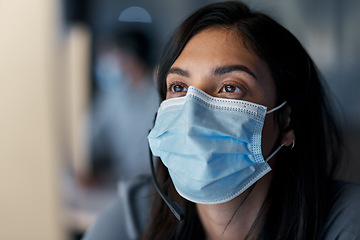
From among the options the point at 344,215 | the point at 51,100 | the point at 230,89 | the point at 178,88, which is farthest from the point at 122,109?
the point at 344,215

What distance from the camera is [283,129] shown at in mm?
1100

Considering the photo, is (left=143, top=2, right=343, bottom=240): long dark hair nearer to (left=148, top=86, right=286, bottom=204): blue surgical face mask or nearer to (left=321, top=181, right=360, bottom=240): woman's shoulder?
(left=321, top=181, right=360, bottom=240): woman's shoulder

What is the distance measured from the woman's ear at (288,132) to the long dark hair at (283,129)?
0.01 m

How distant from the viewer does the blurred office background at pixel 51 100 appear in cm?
284

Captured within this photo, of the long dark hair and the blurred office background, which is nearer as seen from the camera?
the long dark hair

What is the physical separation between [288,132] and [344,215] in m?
0.27

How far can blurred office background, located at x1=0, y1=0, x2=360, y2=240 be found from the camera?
2.84m

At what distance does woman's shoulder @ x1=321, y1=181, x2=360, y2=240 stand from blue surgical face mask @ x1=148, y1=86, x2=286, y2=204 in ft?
0.73

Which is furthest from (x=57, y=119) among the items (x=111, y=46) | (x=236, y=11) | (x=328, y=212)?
(x=328, y=212)

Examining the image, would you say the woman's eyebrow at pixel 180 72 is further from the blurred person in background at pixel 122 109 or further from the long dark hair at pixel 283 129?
the blurred person in background at pixel 122 109

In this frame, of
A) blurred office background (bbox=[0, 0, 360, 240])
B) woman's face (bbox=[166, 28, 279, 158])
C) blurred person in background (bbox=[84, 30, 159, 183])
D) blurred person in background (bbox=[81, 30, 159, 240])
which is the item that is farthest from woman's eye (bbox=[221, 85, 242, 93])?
blurred office background (bbox=[0, 0, 360, 240])

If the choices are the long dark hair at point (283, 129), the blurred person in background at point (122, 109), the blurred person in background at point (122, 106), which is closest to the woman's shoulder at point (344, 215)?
the long dark hair at point (283, 129)

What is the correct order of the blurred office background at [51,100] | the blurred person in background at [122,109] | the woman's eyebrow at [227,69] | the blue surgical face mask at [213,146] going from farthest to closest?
1. the blurred office background at [51,100]
2. the blurred person in background at [122,109]
3. the woman's eyebrow at [227,69]
4. the blue surgical face mask at [213,146]

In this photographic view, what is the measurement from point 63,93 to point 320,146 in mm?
2158
